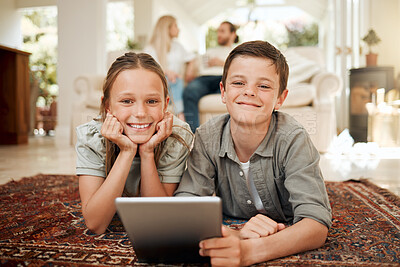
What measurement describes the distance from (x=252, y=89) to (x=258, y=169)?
22 centimetres

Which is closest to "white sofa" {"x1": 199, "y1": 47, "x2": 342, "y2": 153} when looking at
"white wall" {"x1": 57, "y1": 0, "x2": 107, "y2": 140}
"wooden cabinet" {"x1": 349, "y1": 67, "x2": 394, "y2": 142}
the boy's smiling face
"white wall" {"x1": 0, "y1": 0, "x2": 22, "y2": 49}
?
"wooden cabinet" {"x1": 349, "y1": 67, "x2": 394, "y2": 142}

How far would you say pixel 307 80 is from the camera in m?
3.21

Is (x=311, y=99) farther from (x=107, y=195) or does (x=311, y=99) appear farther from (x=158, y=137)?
(x=107, y=195)

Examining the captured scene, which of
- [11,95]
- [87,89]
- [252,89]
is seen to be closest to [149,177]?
[252,89]

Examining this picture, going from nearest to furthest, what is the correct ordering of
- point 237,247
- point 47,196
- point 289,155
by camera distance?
point 237,247, point 289,155, point 47,196

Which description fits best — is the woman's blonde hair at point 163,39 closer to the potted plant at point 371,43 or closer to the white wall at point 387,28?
the potted plant at point 371,43

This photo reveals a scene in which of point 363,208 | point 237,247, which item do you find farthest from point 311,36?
point 237,247

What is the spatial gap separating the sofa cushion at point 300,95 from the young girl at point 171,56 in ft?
2.79

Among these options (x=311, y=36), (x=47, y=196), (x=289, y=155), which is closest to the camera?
(x=289, y=155)

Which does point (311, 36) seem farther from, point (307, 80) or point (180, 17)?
point (307, 80)

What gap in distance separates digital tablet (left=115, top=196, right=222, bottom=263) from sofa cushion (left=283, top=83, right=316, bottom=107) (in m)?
2.33

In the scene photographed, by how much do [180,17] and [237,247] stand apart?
8.05 meters

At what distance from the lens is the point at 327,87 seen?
3.00 metres

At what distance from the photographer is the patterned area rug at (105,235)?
752mm
